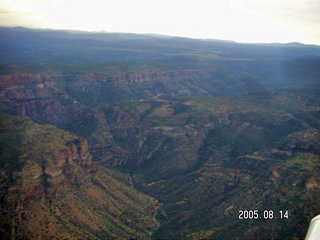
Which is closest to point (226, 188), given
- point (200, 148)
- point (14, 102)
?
point (200, 148)

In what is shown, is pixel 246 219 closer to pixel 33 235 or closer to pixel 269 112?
pixel 33 235

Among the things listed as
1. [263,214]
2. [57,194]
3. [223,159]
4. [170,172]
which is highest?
[57,194]

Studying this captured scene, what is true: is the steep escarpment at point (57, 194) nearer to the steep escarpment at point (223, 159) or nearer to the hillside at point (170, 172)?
the hillside at point (170, 172)

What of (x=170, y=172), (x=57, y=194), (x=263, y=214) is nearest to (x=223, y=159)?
(x=170, y=172)

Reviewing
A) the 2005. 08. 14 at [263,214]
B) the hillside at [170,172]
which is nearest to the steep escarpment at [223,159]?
the hillside at [170,172]

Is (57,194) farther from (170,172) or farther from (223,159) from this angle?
(223,159)

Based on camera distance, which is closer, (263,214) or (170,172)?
(263,214)

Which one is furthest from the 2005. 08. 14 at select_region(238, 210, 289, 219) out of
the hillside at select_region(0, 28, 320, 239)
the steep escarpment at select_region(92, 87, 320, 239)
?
the steep escarpment at select_region(92, 87, 320, 239)
